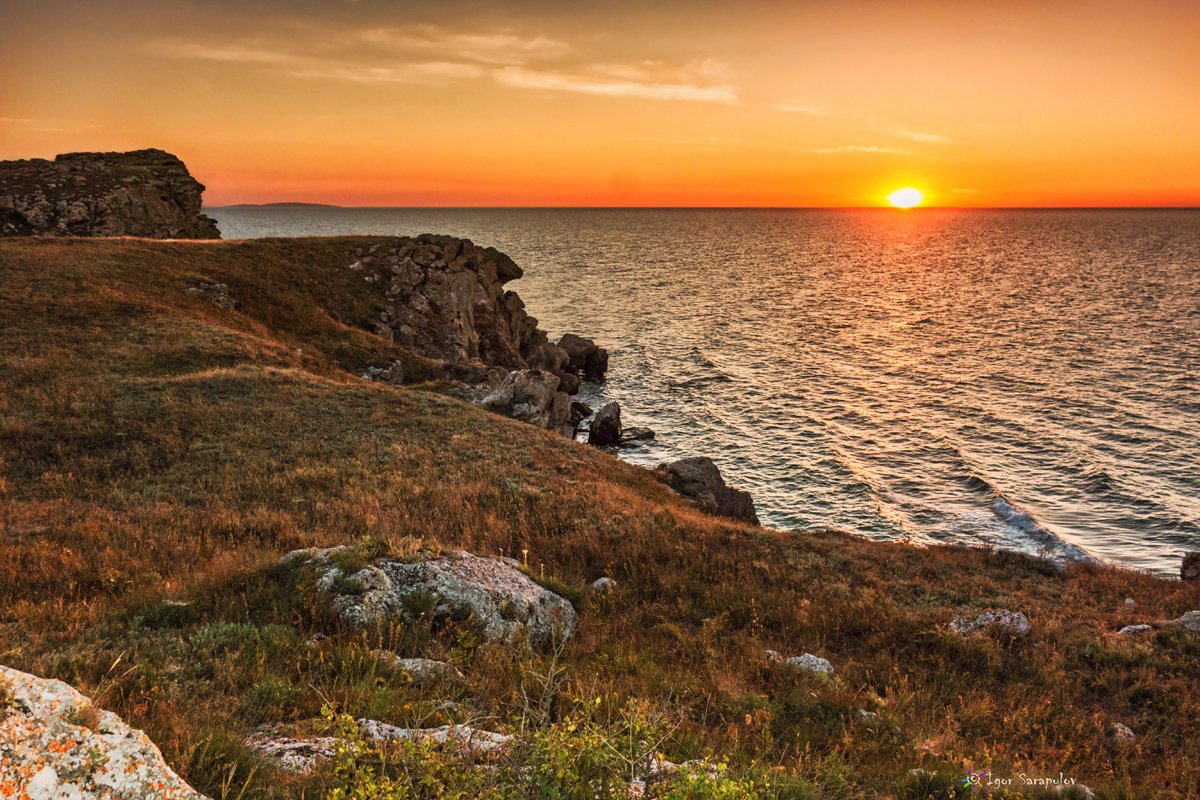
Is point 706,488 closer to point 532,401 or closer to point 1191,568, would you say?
point 532,401

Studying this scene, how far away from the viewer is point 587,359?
174 feet

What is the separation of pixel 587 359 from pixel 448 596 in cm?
4502

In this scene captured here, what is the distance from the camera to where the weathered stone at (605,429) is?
37.7 metres

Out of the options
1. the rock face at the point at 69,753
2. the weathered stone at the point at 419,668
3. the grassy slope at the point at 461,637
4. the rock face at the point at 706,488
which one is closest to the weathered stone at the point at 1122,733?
the grassy slope at the point at 461,637

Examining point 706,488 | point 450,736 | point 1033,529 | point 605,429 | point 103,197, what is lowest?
point 1033,529

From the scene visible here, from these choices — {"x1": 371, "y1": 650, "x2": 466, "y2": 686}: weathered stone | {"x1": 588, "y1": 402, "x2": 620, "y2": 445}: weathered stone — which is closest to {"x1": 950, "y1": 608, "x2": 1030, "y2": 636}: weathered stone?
{"x1": 371, "y1": 650, "x2": 466, "y2": 686}: weathered stone

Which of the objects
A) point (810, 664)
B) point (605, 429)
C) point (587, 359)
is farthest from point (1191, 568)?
point (587, 359)

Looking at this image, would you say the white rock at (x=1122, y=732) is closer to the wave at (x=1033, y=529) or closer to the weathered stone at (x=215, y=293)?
the wave at (x=1033, y=529)

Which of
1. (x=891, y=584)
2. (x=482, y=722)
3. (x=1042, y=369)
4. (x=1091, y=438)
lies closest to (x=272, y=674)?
(x=482, y=722)

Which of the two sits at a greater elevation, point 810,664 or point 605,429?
point 810,664

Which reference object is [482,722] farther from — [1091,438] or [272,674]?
[1091,438]

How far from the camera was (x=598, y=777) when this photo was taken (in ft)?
12.9

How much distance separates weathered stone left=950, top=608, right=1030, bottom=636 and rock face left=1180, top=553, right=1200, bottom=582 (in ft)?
33.9

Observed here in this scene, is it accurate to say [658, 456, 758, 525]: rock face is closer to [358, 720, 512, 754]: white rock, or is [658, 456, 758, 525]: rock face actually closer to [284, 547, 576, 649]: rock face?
[284, 547, 576, 649]: rock face
